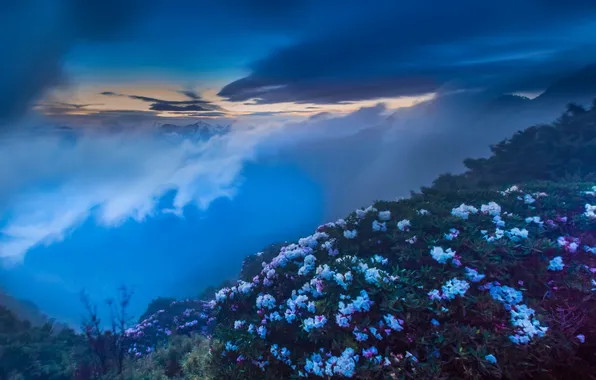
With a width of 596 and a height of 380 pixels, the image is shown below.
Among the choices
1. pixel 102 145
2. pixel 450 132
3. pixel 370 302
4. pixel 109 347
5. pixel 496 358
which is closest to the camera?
pixel 496 358

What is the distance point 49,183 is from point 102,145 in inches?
30.1

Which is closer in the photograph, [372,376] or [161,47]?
[372,376]

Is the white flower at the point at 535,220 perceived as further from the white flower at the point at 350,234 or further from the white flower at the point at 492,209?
the white flower at the point at 350,234

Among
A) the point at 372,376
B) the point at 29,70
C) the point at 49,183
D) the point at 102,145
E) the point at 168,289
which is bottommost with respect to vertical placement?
the point at 168,289

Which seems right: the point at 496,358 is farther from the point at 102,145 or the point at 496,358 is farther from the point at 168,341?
the point at 102,145

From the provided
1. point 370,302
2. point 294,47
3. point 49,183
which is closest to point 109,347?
point 49,183

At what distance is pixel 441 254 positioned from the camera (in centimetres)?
305

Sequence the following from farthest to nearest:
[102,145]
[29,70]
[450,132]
Result: [450,132] → [102,145] → [29,70]

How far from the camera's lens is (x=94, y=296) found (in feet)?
16.3

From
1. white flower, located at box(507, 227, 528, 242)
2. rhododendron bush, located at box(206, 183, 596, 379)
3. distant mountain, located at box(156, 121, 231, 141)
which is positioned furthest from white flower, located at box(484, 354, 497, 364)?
distant mountain, located at box(156, 121, 231, 141)

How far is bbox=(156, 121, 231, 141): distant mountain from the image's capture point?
539 centimetres

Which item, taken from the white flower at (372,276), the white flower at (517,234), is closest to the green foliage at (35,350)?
the white flower at (372,276)

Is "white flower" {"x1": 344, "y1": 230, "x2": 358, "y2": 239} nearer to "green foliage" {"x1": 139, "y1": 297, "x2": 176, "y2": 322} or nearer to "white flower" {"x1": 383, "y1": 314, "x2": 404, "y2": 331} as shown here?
"white flower" {"x1": 383, "y1": 314, "x2": 404, "y2": 331}

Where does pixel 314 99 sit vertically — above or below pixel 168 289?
above
